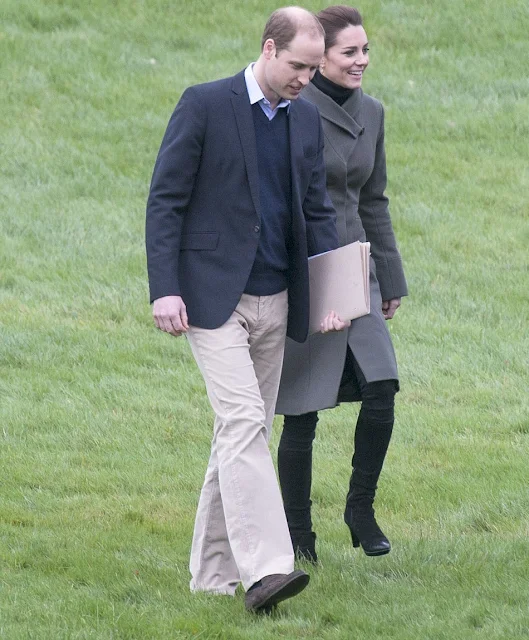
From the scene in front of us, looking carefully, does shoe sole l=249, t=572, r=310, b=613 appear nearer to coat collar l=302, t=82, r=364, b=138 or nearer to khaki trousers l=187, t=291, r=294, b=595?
khaki trousers l=187, t=291, r=294, b=595

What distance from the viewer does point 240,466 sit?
16.0 feet

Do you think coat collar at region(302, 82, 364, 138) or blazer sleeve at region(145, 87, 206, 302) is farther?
coat collar at region(302, 82, 364, 138)

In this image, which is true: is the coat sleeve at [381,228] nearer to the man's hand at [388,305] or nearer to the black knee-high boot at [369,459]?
the man's hand at [388,305]

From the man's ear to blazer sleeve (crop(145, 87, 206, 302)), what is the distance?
297mm

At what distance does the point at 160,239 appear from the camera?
492 cm

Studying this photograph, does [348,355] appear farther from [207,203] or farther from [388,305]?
[207,203]

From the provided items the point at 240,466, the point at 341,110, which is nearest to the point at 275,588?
the point at 240,466

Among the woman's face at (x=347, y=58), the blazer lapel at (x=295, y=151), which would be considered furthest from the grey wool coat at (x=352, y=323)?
the blazer lapel at (x=295, y=151)

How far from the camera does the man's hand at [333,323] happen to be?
5.30m

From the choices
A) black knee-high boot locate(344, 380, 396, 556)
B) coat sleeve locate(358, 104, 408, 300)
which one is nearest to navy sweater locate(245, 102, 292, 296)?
black knee-high boot locate(344, 380, 396, 556)

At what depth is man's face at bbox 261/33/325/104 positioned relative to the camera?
483 centimetres

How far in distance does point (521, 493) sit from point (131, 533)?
79.0 inches

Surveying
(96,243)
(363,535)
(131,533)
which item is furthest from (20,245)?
(363,535)

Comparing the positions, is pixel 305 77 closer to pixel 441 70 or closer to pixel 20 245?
A: pixel 20 245
